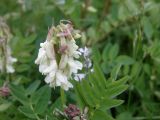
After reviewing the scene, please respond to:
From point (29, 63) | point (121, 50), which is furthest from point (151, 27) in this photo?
point (29, 63)

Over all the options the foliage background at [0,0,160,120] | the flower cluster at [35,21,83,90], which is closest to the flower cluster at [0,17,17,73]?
the foliage background at [0,0,160,120]

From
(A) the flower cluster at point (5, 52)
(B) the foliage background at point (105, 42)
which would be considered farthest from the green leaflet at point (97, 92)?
(A) the flower cluster at point (5, 52)

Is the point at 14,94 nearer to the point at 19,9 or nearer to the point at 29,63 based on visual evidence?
the point at 29,63

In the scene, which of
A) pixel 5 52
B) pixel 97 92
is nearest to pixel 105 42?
pixel 5 52

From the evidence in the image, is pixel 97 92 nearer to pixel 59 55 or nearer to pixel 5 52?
pixel 59 55

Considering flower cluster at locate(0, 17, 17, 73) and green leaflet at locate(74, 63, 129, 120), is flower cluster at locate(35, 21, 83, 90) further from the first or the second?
flower cluster at locate(0, 17, 17, 73)
